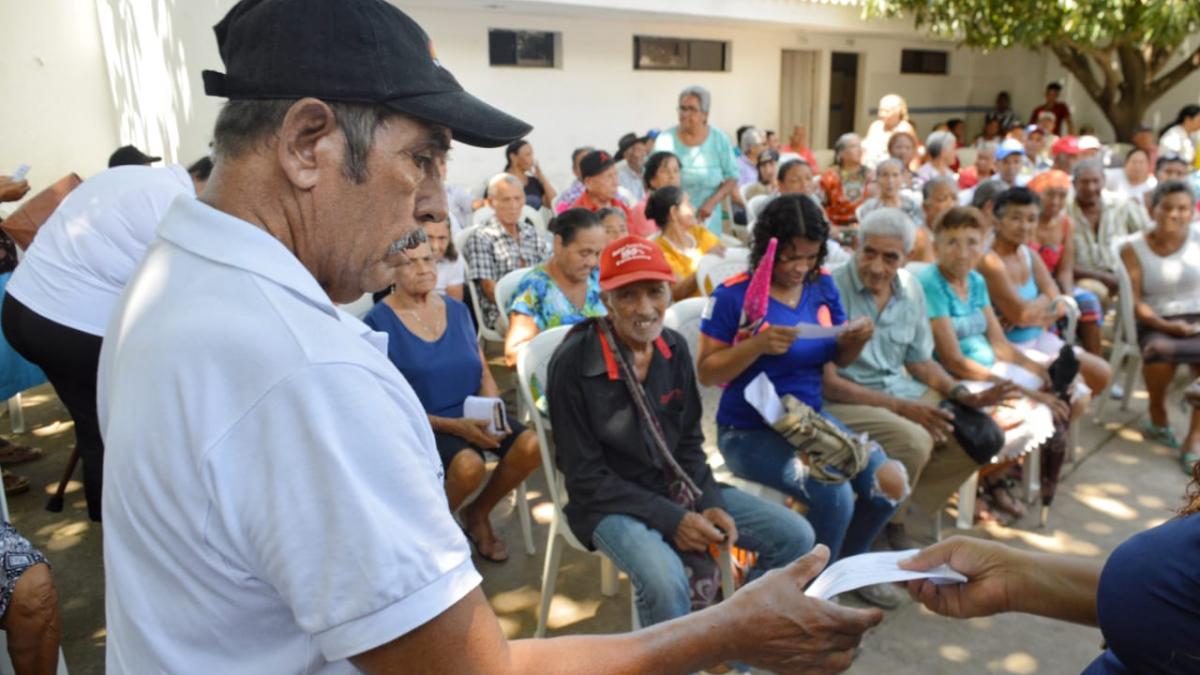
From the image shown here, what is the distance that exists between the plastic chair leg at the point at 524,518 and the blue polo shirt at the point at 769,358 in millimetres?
998

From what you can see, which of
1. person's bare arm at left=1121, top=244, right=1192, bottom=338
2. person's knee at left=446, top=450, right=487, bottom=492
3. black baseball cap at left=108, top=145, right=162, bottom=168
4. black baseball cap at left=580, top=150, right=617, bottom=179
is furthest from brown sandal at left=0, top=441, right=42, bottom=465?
person's bare arm at left=1121, top=244, right=1192, bottom=338

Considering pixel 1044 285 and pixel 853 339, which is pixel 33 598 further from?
pixel 1044 285

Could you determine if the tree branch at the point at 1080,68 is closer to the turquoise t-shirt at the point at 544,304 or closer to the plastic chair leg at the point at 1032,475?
A: the plastic chair leg at the point at 1032,475

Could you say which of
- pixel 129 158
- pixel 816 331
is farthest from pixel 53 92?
pixel 816 331

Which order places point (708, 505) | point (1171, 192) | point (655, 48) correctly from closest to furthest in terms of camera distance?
point (708, 505), point (1171, 192), point (655, 48)

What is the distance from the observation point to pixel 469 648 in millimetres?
894

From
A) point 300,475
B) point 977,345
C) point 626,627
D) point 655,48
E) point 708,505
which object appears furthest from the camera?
point 655,48

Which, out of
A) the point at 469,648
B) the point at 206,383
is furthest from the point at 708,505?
the point at 206,383

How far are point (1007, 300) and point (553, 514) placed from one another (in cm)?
291

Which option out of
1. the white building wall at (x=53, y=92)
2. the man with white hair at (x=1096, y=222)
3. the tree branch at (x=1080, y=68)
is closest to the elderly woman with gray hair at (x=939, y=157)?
the man with white hair at (x=1096, y=222)

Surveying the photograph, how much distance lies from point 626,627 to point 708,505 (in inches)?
27.0

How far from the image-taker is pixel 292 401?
807 millimetres

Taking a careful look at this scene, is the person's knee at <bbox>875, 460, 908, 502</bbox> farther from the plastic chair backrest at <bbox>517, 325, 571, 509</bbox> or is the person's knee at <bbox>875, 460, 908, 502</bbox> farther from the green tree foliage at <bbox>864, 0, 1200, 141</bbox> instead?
the green tree foliage at <bbox>864, 0, 1200, 141</bbox>

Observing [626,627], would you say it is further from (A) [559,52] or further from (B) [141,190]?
(A) [559,52]
